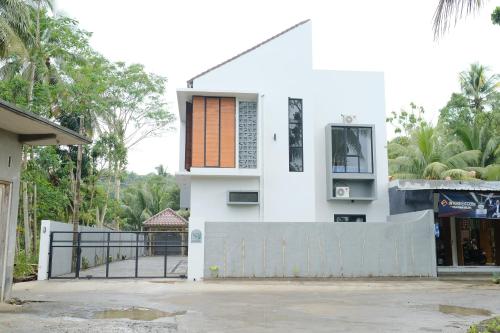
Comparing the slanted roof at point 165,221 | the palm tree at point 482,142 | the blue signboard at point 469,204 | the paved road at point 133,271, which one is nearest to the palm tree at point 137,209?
the slanted roof at point 165,221

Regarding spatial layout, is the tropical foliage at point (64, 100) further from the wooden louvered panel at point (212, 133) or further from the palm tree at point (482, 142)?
the palm tree at point (482, 142)

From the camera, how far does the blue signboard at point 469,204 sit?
18.4m

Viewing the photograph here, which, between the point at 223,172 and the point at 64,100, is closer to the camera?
the point at 223,172

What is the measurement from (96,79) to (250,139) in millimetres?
7643

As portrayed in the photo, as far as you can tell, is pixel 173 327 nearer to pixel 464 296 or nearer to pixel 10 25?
pixel 464 296

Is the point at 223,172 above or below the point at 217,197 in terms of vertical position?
above

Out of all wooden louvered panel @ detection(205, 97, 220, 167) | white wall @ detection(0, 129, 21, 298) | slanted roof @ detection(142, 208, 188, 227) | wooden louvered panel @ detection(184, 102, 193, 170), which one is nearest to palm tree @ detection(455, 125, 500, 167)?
wooden louvered panel @ detection(205, 97, 220, 167)

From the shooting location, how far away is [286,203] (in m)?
20.1

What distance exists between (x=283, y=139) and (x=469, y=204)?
23.9 feet

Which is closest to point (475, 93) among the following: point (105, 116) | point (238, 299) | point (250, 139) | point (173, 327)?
point (250, 139)

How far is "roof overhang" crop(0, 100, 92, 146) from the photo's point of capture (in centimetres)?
892

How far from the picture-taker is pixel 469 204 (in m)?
18.4

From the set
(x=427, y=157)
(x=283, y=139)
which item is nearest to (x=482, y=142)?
(x=427, y=157)

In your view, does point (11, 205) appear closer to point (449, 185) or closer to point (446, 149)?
point (449, 185)
